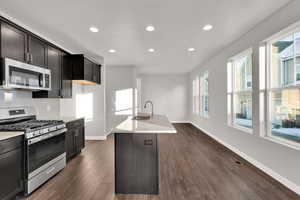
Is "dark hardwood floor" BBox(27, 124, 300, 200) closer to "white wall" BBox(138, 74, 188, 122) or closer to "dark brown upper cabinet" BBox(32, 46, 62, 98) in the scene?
"dark brown upper cabinet" BBox(32, 46, 62, 98)

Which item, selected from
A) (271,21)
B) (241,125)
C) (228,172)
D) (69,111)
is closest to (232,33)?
(271,21)

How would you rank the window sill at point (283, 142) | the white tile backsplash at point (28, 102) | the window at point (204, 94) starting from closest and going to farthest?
the window sill at point (283, 142), the white tile backsplash at point (28, 102), the window at point (204, 94)

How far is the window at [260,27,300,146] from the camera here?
2.32 metres

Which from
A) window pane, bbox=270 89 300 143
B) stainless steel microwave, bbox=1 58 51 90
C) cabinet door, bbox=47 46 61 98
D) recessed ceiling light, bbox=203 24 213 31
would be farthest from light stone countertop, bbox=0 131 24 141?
window pane, bbox=270 89 300 143

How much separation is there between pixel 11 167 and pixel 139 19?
2807 millimetres

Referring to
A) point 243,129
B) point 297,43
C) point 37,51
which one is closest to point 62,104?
point 37,51

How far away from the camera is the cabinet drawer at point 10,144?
1.78m

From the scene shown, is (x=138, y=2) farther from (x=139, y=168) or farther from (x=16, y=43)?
(x=139, y=168)

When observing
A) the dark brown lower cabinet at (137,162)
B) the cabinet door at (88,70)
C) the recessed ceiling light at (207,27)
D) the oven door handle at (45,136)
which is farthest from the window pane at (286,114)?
the cabinet door at (88,70)

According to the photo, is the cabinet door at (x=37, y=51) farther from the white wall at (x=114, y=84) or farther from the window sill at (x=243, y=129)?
the window sill at (x=243, y=129)

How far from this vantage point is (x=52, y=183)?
246 centimetres

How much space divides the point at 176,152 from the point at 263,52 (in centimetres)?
284

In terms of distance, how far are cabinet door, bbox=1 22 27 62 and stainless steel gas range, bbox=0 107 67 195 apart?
2.93 ft

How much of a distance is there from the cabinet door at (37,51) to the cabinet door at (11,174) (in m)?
1.54
